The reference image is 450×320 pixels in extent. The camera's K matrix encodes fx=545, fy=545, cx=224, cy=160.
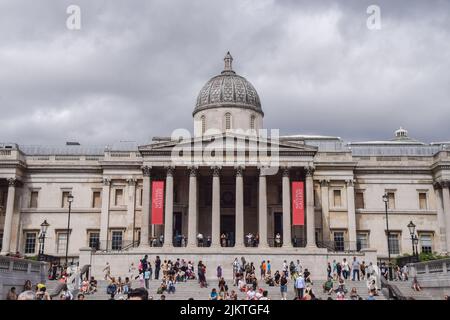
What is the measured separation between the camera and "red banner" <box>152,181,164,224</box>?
4550 cm

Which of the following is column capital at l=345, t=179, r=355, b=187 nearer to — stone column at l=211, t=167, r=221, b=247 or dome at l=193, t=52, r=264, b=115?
dome at l=193, t=52, r=264, b=115

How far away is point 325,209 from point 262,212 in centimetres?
934

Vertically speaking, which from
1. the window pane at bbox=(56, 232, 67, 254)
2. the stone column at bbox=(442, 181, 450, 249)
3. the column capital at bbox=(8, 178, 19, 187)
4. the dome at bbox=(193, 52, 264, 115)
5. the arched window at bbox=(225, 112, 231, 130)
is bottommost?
the window pane at bbox=(56, 232, 67, 254)

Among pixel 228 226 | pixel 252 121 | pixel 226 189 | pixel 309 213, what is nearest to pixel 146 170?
pixel 226 189

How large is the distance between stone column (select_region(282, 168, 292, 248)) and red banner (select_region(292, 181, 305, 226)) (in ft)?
1.76

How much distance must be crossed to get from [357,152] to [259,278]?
79.3 ft

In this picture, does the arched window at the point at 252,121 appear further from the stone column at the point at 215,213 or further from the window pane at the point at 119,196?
the window pane at the point at 119,196

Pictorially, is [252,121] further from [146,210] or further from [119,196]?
[146,210]

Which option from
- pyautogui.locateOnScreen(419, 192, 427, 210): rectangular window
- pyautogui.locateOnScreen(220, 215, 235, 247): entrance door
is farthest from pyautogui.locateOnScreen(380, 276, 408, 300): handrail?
pyautogui.locateOnScreen(419, 192, 427, 210): rectangular window

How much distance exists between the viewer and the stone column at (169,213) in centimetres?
4498

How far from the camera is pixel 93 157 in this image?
55312 millimetres

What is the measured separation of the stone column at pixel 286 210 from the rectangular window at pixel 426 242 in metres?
15.1

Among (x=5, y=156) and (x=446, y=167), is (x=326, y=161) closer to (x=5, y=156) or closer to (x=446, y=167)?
(x=446, y=167)
